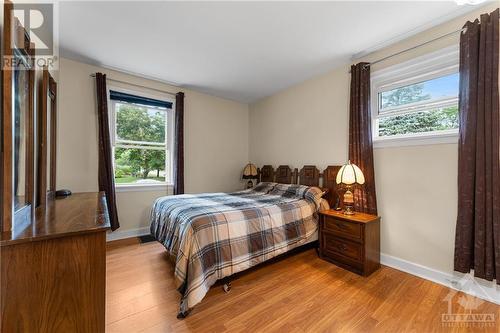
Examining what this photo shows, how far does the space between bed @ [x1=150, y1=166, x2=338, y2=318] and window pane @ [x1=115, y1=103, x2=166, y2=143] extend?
133 centimetres

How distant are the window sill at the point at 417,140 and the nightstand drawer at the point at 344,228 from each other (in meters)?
1.03

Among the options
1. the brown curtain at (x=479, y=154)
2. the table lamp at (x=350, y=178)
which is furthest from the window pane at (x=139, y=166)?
the brown curtain at (x=479, y=154)

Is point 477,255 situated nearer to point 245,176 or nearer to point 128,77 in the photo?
point 245,176

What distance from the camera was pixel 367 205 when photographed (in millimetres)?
2561

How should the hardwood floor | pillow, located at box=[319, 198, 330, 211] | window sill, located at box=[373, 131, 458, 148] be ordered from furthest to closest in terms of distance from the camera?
pillow, located at box=[319, 198, 330, 211], window sill, located at box=[373, 131, 458, 148], the hardwood floor

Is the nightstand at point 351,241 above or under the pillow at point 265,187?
under

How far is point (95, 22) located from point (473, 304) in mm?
4313

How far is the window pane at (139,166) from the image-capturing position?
3303mm

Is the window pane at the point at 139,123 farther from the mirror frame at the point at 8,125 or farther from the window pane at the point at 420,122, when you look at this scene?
the window pane at the point at 420,122

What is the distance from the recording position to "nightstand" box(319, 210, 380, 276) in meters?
2.22

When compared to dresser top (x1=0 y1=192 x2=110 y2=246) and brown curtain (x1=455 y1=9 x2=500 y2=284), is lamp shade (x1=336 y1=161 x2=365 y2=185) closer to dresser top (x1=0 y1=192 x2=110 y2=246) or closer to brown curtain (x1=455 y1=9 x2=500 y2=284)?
brown curtain (x1=455 y1=9 x2=500 y2=284)

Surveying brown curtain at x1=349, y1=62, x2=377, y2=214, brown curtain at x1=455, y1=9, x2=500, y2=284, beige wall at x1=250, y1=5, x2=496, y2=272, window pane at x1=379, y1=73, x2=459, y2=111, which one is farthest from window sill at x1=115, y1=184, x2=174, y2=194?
brown curtain at x1=455, y1=9, x2=500, y2=284

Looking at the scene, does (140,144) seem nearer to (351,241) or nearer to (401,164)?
(351,241)

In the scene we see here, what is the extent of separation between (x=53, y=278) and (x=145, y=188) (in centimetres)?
268
